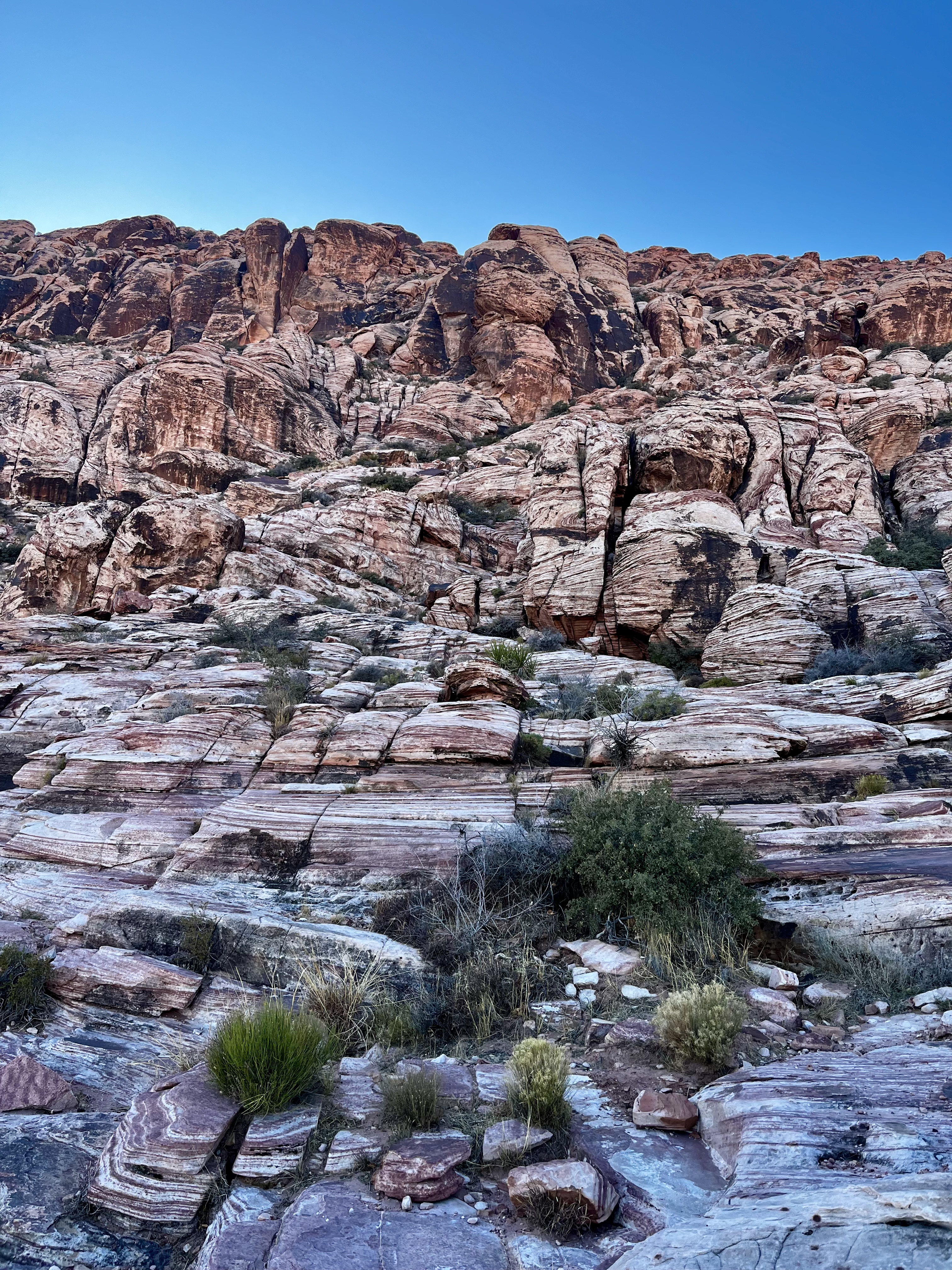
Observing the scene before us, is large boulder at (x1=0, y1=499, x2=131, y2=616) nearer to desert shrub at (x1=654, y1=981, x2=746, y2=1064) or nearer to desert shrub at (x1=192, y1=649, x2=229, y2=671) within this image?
desert shrub at (x1=192, y1=649, x2=229, y2=671)

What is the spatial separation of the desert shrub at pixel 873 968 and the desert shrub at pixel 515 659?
951 cm

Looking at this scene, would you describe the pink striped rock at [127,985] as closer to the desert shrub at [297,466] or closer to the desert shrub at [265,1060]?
the desert shrub at [265,1060]

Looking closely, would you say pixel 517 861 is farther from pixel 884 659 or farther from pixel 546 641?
pixel 546 641

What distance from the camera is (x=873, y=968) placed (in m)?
5.63

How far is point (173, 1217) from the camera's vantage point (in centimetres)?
331

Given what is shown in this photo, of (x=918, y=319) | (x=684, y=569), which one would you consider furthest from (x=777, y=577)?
(x=918, y=319)

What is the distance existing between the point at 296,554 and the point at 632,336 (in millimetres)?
42715

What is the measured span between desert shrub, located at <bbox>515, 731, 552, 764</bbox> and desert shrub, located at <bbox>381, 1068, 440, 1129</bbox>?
6.98 m

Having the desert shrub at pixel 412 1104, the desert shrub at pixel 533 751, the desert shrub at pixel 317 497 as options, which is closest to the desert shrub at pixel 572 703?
the desert shrub at pixel 533 751

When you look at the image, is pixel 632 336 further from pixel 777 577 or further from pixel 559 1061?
pixel 559 1061

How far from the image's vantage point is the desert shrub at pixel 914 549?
21.8 m

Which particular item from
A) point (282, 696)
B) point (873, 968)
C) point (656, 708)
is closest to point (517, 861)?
point (873, 968)

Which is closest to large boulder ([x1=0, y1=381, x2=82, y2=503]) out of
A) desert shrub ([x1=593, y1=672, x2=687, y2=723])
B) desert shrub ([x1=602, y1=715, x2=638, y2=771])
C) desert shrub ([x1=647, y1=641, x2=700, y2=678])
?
desert shrub ([x1=647, y1=641, x2=700, y2=678])

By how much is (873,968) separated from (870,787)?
382 centimetres
